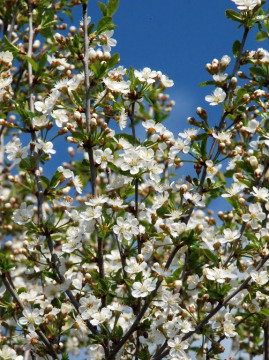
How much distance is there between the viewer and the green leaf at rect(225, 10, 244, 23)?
352cm

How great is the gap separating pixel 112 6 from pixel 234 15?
87 centimetres

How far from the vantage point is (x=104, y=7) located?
11.7ft

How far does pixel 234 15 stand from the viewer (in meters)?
3.53

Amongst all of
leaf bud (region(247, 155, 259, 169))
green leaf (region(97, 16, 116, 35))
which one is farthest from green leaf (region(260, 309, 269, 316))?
green leaf (region(97, 16, 116, 35))

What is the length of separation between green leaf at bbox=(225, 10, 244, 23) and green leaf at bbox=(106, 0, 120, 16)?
0.78 m

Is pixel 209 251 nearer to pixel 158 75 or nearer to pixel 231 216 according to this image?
pixel 231 216

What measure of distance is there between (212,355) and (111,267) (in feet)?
3.64

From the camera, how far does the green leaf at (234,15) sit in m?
3.52

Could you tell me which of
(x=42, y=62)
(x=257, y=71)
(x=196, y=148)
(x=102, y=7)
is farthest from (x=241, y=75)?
(x=42, y=62)

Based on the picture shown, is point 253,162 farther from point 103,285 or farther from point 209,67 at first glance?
point 103,285

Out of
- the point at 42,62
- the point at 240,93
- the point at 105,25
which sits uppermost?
the point at 105,25

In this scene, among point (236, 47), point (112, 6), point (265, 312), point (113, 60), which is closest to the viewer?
point (265, 312)

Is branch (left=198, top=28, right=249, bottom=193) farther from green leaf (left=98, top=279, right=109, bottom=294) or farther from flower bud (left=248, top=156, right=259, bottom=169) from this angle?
green leaf (left=98, top=279, right=109, bottom=294)

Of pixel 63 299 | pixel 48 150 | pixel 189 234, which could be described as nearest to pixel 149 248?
pixel 189 234
